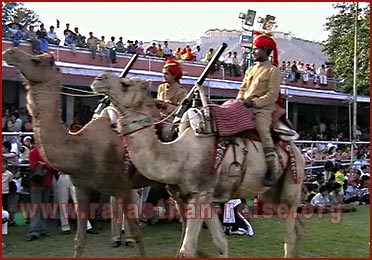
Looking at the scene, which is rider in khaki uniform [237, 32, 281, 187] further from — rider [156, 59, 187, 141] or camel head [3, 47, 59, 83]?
camel head [3, 47, 59, 83]

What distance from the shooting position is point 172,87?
916 cm

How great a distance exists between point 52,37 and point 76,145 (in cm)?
1536

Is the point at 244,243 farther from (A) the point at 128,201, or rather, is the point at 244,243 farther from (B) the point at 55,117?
(B) the point at 55,117

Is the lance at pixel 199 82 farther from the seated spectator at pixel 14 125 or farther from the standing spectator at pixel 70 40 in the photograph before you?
the standing spectator at pixel 70 40

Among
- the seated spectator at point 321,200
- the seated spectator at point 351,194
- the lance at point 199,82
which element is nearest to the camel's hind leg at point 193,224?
the lance at point 199,82

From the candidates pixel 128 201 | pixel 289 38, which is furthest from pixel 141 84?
pixel 289 38

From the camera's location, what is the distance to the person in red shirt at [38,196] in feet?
33.9

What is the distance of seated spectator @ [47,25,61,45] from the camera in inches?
867

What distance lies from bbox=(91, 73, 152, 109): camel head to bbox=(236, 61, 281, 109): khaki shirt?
1697 mm

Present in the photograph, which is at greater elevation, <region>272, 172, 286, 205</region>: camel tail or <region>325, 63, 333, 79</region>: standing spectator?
<region>325, 63, 333, 79</region>: standing spectator

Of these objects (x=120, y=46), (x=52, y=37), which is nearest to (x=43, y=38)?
(x=52, y=37)

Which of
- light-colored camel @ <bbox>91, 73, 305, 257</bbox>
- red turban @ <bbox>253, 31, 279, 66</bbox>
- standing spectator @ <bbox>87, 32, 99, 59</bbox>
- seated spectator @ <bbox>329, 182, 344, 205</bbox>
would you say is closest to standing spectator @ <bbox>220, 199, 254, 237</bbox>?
light-colored camel @ <bbox>91, 73, 305, 257</bbox>

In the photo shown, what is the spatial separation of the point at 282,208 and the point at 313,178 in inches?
373

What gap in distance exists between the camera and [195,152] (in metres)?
6.89
